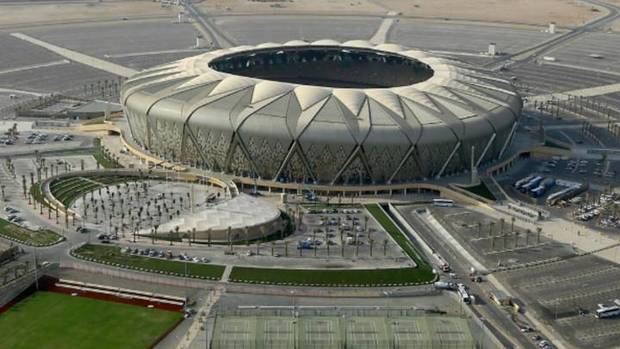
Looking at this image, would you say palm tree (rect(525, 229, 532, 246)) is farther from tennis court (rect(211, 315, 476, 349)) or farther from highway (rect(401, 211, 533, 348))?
tennis court (rect(211, 315, 476, 349))

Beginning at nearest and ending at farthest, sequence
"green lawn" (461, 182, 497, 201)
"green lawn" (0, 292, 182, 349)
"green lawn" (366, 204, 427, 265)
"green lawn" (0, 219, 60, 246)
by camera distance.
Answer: "green lawn" (0, 292, 182, 349) < "green lawn" (366, 204, 427, 265) < "green lawn" (0, 219, 60, 246) < "green lawn" (461, 182, 497, 201)

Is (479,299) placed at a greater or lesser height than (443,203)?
lesser

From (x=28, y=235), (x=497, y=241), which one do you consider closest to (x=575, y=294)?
(x=497, y=241)

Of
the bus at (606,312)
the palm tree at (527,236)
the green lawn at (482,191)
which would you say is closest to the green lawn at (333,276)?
the palm tree at (527,236)

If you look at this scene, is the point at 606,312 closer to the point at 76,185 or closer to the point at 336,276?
the point at 336,276

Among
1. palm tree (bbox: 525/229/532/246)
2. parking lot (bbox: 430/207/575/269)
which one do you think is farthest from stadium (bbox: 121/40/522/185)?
palm tree (bbox: 525/229/532/246)

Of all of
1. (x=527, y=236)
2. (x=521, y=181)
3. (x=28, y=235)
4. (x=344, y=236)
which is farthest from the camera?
(x=521, y=181)

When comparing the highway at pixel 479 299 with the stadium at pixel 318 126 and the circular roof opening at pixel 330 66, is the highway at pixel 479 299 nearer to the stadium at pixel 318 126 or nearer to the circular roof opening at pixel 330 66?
the stadium at pixel 318 126
